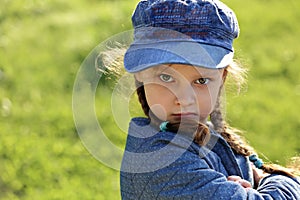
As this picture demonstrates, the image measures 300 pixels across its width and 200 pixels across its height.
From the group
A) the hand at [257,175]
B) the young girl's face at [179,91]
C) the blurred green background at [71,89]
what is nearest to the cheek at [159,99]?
the young girl's face at [179,91]

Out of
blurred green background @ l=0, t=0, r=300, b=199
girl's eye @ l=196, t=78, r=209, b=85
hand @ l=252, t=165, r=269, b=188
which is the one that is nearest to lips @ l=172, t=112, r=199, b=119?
girl's eye @ l=196, t=78, r=209, b=85

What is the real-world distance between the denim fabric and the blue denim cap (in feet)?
0.83

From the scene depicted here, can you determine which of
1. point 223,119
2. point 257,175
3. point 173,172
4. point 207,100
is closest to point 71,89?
point 223,119

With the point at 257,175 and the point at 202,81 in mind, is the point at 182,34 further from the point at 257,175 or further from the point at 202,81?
the point at 257,175

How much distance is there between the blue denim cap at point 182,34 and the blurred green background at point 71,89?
266 centimetres

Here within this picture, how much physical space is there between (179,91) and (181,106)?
53 millimetres

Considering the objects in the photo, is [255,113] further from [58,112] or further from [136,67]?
[136,67]

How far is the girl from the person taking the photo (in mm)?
2861

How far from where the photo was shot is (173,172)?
285 cm

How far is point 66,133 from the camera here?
6254mm

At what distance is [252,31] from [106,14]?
1.36m

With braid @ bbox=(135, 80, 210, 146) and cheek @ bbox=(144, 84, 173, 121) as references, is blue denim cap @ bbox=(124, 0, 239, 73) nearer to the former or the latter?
cheek @ bbox=(144, 84, 173, 121)

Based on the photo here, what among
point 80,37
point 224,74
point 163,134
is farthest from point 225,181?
point 80,37

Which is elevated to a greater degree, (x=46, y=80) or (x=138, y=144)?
(x=138, y=144)
